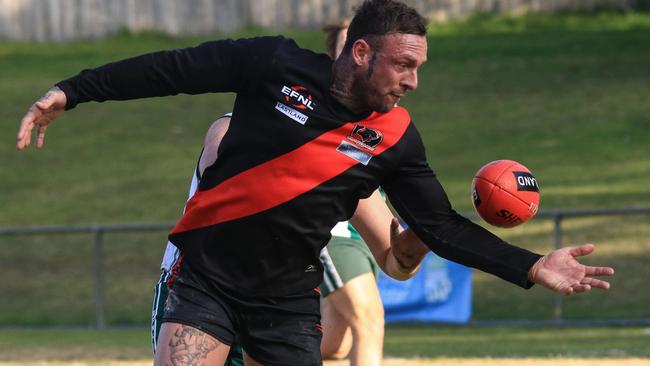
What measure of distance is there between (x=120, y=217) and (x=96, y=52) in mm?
11613

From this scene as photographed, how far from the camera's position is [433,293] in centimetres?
1469

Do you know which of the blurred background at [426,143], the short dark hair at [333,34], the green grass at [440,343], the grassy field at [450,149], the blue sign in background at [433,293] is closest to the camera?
the short dark hair at [333,34]

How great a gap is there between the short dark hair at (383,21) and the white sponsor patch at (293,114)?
374 millimetres

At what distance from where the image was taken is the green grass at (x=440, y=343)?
11977 millimetres

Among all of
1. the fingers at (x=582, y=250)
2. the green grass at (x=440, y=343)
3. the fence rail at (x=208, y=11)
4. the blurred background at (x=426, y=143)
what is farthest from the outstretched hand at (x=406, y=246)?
the fence rail at (x=208, y=11)

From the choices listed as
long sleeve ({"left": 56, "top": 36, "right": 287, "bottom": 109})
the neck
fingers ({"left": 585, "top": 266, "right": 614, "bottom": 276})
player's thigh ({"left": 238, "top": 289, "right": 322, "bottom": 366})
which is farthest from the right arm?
fingers ({"left": 585, "top": 266, "right": 614, "bottom": 276})

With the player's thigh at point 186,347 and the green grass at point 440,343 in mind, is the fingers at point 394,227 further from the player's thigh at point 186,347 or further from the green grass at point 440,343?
the green grass at point 440,343

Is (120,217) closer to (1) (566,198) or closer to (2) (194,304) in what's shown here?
(1) (566,198)

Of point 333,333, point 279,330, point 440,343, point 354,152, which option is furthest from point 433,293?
point 354,152

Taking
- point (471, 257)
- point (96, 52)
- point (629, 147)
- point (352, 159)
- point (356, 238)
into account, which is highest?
point (352, 159)

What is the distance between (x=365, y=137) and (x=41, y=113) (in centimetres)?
138

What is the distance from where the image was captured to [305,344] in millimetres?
5961

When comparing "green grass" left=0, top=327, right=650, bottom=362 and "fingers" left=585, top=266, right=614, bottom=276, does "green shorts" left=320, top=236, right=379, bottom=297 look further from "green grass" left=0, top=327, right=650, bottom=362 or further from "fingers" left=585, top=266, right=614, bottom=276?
"green grass" left=0, top=327, right=650, bottom=362

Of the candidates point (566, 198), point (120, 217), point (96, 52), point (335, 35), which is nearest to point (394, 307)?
point (566, 198)
